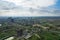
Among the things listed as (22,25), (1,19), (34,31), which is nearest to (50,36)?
(34,31)

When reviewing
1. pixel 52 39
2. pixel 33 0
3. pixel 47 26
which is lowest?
pixel 52 39

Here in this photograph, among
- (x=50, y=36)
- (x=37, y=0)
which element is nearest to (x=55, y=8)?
(x=37, y=0)

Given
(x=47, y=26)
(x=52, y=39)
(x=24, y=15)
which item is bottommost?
(x=52, y=39)

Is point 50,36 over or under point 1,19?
under

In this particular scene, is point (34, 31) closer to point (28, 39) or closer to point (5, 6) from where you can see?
point (28, 39)

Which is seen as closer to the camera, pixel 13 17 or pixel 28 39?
pixel 28 39

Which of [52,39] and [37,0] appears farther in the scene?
[37,0]

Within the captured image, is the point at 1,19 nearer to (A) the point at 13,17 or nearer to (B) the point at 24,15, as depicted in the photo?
(A) the point at 13,17

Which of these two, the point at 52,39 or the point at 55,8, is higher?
the point at 55,8
